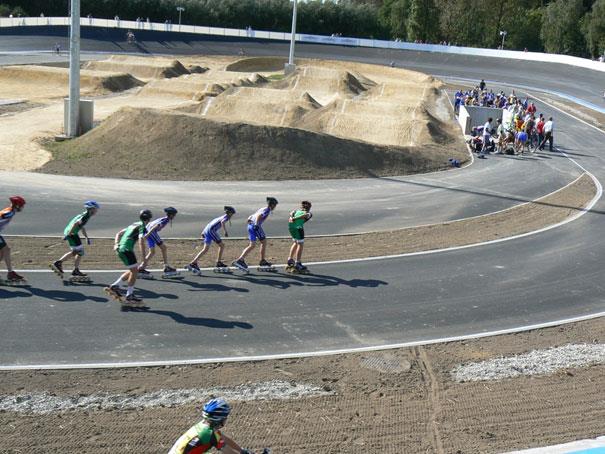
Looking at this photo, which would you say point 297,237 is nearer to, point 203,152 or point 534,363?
point 534,363

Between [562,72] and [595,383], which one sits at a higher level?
[562,72]

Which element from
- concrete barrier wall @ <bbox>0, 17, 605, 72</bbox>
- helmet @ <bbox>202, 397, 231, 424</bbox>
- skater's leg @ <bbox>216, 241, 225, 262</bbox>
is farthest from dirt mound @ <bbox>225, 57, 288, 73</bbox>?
helmet @ <bbox>202, 397, 231, 424</bbox>

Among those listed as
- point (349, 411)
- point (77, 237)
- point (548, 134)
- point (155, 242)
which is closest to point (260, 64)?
point (548, 134)

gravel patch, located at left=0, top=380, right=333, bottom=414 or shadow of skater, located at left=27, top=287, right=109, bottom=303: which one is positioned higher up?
shadow of skater, located at left=27, top=287, right=109, bottom=303

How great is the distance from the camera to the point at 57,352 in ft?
40.7

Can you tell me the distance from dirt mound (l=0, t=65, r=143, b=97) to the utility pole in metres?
24.3

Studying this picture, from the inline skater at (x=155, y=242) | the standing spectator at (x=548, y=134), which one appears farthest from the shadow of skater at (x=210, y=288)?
the standing spectator at (x=548, y=134)

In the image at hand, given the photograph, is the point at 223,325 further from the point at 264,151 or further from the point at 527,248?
the point at 264,151

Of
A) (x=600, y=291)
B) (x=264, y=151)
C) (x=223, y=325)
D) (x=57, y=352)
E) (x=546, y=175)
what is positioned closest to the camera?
(x=57, y=352)

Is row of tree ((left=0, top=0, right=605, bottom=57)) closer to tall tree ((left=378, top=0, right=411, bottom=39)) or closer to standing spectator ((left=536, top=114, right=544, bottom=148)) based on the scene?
tall tree ((left=378, top=0, right=411, bottom=39))

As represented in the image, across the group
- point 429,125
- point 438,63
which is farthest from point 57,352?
point 438,63

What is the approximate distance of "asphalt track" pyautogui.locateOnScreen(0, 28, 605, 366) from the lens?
42.9 ft

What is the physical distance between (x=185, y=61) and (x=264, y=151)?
5442 centimetres

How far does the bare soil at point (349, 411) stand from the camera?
9977mm
